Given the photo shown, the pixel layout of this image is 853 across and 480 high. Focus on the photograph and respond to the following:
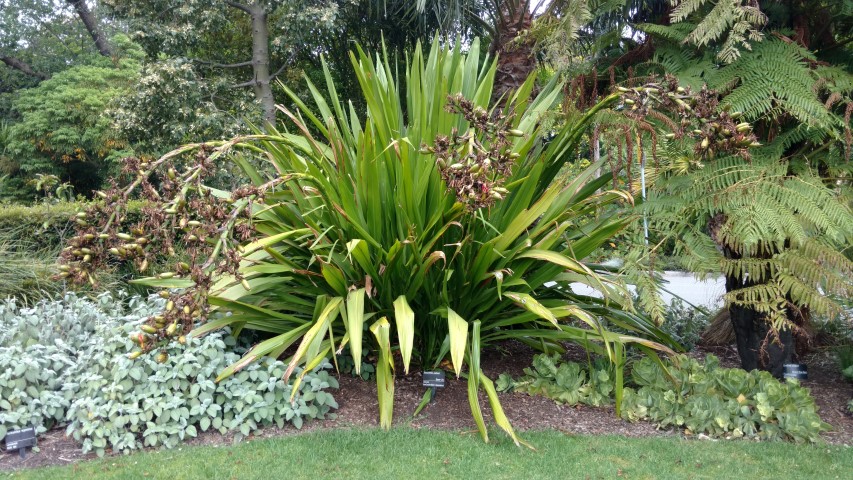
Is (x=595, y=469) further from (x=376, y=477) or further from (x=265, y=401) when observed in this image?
(x=265, y=401)

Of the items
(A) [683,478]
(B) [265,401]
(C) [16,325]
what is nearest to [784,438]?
(A) [683,478]

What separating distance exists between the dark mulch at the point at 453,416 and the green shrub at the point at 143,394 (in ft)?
0.34

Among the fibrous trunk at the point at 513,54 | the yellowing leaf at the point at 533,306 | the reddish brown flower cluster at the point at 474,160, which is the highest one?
the fibrous trunk at the point at 513,54

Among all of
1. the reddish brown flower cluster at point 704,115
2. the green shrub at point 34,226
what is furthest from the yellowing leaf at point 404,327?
the green shrub at point 34,226

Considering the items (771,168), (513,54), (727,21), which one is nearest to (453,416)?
(771,168)

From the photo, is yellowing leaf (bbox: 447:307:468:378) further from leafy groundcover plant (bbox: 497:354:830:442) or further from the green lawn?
leafy groundcover plant (bbox: 497:354:830:442)

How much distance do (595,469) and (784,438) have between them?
1296 mm

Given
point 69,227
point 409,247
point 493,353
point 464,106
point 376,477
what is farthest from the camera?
point 69,227

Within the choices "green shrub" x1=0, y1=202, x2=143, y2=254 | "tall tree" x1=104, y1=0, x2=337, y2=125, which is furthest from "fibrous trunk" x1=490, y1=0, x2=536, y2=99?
"green shrub" x1=0, y1=202, x2=143, y2=254

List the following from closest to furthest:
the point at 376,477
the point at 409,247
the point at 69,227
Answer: the point at 376,477
the point at 409,247
the point at 69,227

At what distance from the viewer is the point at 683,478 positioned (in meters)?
3.41

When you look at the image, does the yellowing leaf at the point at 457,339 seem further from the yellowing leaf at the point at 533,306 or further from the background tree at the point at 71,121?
the background tree at the point at 71,121

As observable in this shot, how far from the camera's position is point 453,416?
4.17 metres

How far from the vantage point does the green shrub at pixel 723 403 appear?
3951 mm
